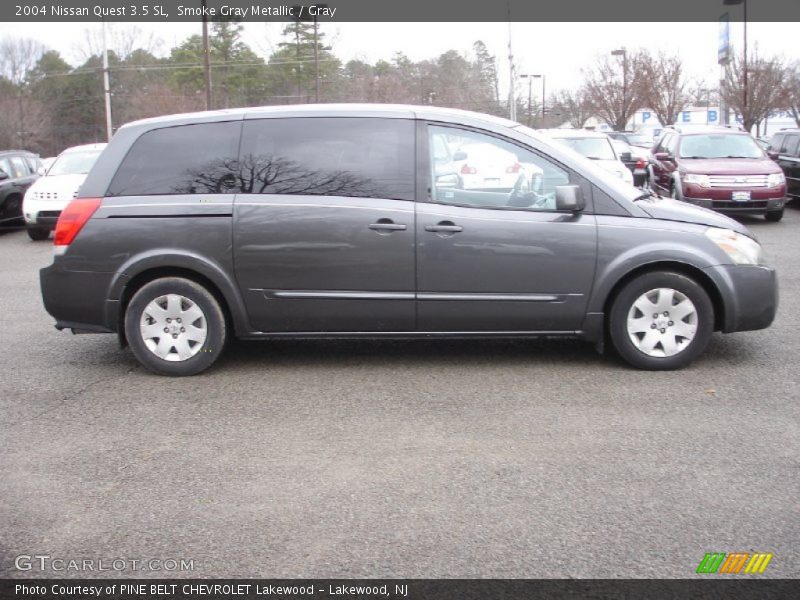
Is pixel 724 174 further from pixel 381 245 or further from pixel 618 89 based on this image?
pixel 618 89

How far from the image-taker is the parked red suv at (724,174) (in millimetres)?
14984

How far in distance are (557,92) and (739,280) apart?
6022cm

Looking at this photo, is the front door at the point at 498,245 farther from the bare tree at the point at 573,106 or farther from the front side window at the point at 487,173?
the bare tree at the point at 573,106

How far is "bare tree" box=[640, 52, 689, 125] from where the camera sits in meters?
51.4

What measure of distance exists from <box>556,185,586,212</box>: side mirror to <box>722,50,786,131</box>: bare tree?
37289 millimetres

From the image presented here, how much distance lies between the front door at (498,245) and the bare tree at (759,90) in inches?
1468

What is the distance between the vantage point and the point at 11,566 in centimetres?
344

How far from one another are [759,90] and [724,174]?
2955 cm

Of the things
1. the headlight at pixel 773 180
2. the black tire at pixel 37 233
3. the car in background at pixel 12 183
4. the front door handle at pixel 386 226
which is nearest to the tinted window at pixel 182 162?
the front door handle at pixel 386 226

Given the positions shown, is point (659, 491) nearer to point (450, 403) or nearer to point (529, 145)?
point (450, 403)

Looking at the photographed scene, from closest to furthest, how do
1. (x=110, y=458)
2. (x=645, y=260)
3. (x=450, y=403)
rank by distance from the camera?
(x=110, y=458) → (x=450, y=403) → (x=645, y=260)

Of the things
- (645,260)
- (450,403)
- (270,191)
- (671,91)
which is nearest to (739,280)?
→ (645,260)

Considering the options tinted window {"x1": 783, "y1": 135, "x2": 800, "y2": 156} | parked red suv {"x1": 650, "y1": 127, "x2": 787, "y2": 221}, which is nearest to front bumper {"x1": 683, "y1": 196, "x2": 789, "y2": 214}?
parked red suv {"x1": 650, "y1": 127, "x2": 787, "y2": 221}

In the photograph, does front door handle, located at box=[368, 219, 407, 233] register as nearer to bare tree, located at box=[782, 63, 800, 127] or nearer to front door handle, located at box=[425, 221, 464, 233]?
front door handle, located at box=[425, 221, 464, 233]
